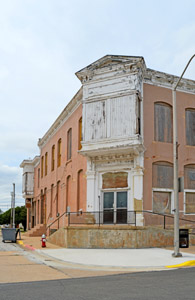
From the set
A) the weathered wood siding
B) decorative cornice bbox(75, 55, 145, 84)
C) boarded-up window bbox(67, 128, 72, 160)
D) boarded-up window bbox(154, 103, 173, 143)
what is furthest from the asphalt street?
boarded-up window bbox(67, 128, 72, 160)

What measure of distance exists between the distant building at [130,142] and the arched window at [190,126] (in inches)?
2.4

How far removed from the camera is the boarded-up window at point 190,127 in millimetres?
22609

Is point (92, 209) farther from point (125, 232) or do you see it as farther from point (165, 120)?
point (165, 120)

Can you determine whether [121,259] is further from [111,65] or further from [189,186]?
[111,65]

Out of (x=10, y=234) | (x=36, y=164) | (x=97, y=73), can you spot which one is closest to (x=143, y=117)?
(x=97, y=73)

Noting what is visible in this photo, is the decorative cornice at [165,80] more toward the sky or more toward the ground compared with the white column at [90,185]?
more toward the sky

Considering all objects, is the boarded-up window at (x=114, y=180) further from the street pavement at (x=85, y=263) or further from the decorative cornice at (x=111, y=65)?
the decorative cornice at (x=111, y=65)

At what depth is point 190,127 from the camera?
22.8 m

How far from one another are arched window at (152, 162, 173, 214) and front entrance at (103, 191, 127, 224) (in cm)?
172

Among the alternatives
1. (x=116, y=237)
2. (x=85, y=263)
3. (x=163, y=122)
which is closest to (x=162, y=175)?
(x=163, y=122)

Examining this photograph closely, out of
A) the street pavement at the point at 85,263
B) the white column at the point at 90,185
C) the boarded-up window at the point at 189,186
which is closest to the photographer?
the street pavement at the point at 85,263

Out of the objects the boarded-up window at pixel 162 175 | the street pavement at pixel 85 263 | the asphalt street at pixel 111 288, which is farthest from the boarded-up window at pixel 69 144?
the asphalt street at pixel 111 288

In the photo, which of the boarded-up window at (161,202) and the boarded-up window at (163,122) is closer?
the boarded-up window at (161,202)

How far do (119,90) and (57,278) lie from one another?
42.1 ft
